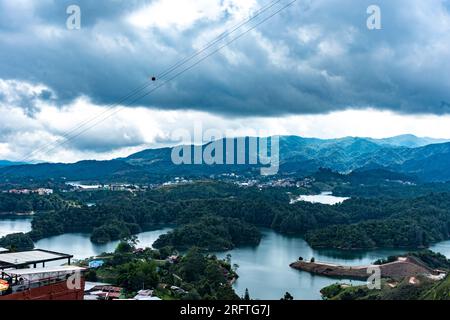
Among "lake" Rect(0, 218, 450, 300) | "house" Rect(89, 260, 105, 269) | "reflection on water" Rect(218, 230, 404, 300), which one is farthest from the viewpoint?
"house" Rect(89, 260, 105, 269)

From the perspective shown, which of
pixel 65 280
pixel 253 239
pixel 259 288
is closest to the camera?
pixel 65 280

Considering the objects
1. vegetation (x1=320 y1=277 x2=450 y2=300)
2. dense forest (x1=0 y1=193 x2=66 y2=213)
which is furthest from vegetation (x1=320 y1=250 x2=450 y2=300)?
dense forest (x1=0 y1=193 x2=66 y2=213)

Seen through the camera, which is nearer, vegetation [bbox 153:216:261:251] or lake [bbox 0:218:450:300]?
lake [bbox 0:218:450:300]

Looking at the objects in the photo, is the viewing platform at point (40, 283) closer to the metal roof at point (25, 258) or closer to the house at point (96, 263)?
the metal roof at point (25, 258)

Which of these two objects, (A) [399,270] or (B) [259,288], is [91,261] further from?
(A) [399,270]

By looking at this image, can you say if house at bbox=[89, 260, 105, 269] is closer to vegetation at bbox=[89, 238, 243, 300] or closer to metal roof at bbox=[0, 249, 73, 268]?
vegetation at bbox=[89, 238, 243, 300]
